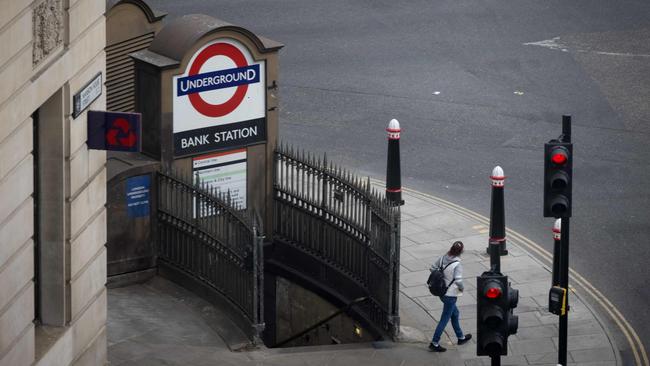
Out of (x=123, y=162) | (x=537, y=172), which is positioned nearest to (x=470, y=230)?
(x=537, y=172)

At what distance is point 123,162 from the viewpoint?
696 inches

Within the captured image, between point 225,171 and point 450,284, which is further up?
point 225,171

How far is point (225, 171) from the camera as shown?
60.6ft

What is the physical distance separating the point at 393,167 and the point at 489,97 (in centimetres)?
547

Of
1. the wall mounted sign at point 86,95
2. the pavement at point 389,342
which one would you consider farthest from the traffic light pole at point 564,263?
the wall mounted sign at point 86,95

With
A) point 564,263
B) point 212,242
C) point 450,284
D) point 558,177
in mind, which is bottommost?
point 450,284

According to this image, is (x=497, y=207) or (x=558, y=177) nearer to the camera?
(x=558, y=177)

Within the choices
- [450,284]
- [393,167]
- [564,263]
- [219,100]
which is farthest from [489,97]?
[564,263]

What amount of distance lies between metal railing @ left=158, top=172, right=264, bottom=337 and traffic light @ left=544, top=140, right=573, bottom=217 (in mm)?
3695

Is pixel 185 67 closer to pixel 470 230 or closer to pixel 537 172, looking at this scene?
pixel 470 230

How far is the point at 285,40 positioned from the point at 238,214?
12.1m

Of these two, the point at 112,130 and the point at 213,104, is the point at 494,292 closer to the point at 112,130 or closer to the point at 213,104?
the point at 112,130

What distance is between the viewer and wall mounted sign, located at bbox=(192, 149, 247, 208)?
1831 centimetres

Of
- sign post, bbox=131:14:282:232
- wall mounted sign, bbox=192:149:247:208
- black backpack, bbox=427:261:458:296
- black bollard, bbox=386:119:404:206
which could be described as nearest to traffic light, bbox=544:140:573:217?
black backpack, bbox=427:261:458:296
